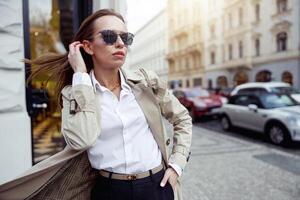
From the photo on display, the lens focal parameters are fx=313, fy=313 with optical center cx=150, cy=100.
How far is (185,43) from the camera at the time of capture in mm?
46594

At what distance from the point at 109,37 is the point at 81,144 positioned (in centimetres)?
57

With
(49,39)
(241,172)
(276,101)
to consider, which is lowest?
(241,172)

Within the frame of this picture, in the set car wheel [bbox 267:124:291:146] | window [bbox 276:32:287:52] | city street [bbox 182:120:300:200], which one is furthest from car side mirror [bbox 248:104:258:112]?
window [bbox 276:32:287:52]

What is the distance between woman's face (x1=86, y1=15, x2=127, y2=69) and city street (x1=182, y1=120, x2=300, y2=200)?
9.91 feet

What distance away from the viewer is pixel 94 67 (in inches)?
69.6

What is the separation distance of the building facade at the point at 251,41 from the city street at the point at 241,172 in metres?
20.7

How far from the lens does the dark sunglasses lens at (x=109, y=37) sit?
5.34 ft

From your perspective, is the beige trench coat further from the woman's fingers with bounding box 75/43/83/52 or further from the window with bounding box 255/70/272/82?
the window with bounding box 255/70/272/82

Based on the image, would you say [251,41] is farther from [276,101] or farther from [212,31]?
[276,101]

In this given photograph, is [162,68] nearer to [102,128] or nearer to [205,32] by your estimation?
[205,32]

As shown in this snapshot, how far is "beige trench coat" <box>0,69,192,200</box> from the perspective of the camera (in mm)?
1486

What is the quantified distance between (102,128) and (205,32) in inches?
1599

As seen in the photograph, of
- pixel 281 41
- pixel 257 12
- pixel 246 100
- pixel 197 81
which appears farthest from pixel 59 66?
pixel 197 81

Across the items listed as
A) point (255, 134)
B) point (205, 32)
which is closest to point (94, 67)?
point (255, 134)
